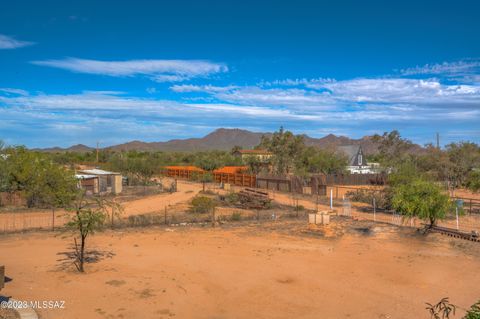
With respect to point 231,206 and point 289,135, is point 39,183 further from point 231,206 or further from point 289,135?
point 289,135

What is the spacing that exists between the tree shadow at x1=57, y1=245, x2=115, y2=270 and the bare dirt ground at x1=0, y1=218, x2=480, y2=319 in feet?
0.39

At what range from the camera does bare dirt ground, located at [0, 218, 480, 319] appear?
12.0 metres

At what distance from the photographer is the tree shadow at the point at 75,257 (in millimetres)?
15789

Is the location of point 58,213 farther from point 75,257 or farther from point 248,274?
point 248,274

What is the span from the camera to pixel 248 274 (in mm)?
15141

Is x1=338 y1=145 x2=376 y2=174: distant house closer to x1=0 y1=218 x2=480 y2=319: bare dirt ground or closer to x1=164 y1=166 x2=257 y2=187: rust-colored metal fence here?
x1=164 y1=166 x2=257 y2=187: rust-colored metal fence

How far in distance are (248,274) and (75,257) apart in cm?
678

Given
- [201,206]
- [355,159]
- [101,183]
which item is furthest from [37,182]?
[355,159]

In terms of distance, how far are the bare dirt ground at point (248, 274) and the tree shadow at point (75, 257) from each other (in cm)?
12

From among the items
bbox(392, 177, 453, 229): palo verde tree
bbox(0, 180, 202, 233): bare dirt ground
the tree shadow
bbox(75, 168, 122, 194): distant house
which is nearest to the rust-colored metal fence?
bbox(0, 180, 202, 233): bare dirt ground

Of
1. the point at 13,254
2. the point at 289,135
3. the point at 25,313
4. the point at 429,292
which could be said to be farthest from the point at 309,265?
the point at 289,135

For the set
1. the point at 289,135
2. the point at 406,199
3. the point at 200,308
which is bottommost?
the point at 200,308

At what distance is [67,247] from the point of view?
740 inches

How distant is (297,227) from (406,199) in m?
5.75
